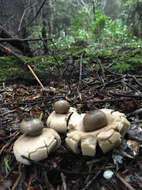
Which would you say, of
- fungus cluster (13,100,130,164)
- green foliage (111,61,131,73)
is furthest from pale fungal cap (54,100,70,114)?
green foliage (111,61,131,73)

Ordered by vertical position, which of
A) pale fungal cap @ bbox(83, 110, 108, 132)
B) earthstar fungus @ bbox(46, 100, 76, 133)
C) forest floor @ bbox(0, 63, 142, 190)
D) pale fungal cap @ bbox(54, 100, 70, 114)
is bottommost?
forest floor @ bbox(0, 63, 142, 190)

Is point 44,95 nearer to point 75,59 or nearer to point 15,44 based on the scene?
point 75,59

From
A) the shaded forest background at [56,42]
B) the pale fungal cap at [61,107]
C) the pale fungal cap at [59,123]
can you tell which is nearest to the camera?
the pale fungal cap at [59,123]

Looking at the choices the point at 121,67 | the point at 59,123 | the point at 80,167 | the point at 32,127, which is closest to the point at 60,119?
the point at 59,123

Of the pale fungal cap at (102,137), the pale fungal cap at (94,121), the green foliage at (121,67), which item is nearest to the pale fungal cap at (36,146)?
the pale fungal cap at (102,137)

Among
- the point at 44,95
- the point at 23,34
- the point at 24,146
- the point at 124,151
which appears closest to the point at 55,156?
the point at 24,146

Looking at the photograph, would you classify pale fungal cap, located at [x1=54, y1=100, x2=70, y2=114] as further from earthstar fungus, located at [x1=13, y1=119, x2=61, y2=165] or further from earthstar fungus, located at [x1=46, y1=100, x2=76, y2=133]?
earthstar fungus, located at [x1=13, y1=119, x2=61, y2=165]

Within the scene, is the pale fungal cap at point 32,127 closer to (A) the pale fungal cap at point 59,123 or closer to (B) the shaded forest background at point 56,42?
(A) the pale fungal cap at point 59,123
